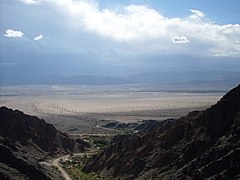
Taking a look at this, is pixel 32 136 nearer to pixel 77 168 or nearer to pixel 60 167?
pixel 60 167

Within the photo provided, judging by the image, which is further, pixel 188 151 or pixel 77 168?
pixel 77 168

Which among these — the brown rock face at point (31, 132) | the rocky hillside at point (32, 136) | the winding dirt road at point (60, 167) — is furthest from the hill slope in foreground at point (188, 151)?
the brown rock face at point (31, 132)

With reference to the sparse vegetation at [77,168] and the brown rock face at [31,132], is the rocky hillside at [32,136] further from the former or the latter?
the sparse vegetation at [77,168]

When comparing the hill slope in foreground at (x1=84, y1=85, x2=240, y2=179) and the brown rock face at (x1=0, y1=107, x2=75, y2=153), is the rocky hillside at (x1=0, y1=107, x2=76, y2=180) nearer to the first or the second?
the brown rock face at (x1=0, y1=107, x2=75, y2=153)

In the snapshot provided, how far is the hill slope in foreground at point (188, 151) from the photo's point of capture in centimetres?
3888

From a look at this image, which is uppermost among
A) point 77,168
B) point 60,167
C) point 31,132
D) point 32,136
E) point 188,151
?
point 188,151

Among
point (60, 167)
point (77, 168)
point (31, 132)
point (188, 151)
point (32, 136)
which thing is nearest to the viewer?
point (188, 151)

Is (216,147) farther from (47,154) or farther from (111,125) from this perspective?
(111,125)

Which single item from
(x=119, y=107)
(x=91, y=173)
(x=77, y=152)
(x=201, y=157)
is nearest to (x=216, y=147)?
(x=201, y=157)

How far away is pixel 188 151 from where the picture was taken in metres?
46.3

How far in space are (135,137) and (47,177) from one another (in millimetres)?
18653

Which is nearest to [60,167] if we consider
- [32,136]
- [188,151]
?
[32,136]

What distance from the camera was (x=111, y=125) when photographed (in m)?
128

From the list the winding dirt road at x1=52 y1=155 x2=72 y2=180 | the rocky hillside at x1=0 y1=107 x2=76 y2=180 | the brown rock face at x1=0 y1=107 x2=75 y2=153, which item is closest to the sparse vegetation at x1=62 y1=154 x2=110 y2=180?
the winding dirt road at x1=52 y1=155 x2=72 y2=180
